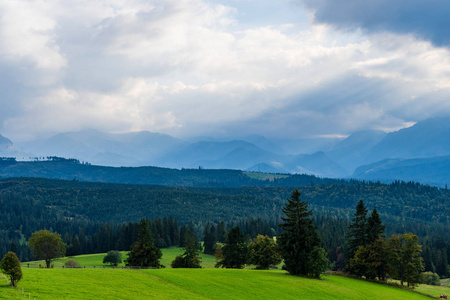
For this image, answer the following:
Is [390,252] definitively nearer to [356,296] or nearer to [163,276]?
[356,296]

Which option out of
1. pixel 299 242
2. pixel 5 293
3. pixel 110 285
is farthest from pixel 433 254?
pixel 5 293

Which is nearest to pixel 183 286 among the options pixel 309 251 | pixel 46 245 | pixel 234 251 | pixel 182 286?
pixel 182 286

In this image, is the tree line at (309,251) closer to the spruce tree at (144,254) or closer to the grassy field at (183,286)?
the spruce tree at (144,254)

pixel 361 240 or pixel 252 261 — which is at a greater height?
pixel 361 240

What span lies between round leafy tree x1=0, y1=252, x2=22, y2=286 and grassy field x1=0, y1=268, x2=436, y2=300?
156cm

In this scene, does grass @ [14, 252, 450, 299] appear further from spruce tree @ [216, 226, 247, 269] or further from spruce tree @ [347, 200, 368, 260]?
spruce tree @ [216, 226, 247, 269]

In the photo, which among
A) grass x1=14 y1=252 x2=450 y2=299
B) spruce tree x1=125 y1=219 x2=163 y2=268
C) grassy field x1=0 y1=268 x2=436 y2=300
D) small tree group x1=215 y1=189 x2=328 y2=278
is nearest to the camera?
grass x1=14 y1=252 x2=450 y2=299

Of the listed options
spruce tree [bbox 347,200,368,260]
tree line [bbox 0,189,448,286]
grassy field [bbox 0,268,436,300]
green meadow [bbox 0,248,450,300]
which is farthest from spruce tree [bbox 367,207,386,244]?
grassy field [bbox 0,268,436,300]

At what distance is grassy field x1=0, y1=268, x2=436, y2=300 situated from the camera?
55875mm

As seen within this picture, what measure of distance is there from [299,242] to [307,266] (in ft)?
19.1

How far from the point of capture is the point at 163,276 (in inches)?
2960

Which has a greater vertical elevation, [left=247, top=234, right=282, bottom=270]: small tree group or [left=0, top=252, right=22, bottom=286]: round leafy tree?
[left=0, top=252, right=22, bottom=286]: round leafy tree

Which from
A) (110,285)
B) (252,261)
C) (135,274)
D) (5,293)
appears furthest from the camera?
(252,261)

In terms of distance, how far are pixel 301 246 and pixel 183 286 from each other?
3653 centimetres
